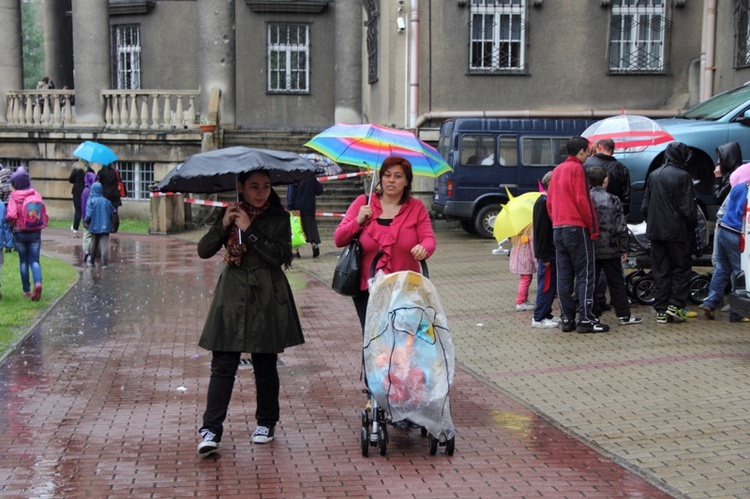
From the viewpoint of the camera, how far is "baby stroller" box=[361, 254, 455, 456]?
21.5 ft

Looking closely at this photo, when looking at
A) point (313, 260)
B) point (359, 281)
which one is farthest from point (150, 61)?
point (359, 281)

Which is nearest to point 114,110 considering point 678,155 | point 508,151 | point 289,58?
point 289,58

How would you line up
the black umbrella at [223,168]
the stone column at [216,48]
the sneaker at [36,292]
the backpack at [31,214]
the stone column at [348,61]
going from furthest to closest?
the stone column at [348,61] < the stone column at [216,48] < the sneaker at [36,292] < the backpack at [31,214] < the black umbrella at [223,168]

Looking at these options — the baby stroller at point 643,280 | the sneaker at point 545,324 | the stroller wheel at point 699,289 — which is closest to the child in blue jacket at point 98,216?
the sneaker at point 545,324

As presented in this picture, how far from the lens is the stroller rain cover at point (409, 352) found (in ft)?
21.5

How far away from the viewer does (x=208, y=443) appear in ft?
21.6

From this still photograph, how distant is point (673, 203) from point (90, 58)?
61.9 feet

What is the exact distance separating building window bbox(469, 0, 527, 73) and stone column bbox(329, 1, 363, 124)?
511cm

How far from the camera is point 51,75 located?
32375 mm

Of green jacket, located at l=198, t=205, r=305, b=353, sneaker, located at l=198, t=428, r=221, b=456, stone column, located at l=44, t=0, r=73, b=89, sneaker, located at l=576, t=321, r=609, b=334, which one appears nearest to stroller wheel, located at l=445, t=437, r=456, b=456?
green jacket, located at l=198, t=205, r=305, b=353

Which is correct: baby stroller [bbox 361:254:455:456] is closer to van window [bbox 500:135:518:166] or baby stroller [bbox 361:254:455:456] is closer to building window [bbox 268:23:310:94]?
van window [bbox 500:135:518:166]

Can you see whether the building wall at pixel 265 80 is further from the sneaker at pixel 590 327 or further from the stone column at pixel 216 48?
the sneaker at pixel 590 327

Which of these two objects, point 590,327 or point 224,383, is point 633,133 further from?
point 224,383

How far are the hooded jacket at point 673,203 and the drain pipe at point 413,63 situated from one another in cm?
1203
